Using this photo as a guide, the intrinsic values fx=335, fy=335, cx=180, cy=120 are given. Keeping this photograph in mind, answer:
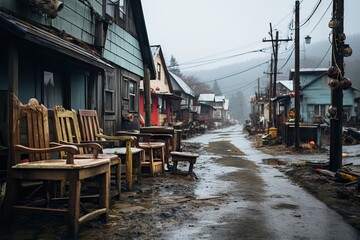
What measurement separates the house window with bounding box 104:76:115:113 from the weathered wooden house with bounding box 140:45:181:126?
13.6 meters

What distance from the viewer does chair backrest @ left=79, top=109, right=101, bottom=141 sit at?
5.59 m

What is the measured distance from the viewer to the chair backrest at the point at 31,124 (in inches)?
157

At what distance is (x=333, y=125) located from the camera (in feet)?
27.9

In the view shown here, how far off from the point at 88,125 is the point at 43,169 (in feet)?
7.83

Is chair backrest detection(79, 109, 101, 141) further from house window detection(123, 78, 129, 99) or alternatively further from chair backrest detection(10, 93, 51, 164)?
house window detection(123, 78, 129, 99)

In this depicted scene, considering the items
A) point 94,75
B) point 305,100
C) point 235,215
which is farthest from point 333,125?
point 305,100

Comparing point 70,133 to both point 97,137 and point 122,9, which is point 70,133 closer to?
point 97,137

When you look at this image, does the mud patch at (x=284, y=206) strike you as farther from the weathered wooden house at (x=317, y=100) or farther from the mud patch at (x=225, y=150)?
the weathered wooden house at (x=317, y=100)

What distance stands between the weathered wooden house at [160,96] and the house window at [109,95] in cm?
1359

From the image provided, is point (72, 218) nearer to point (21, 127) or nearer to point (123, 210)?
point (123, 210)

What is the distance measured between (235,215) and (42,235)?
8.01ft

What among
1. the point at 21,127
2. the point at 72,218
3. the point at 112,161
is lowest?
the point at 72,218

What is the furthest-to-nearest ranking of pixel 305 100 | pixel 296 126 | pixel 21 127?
pixel 305 100 → pixel 296 126 → pixel 21 127

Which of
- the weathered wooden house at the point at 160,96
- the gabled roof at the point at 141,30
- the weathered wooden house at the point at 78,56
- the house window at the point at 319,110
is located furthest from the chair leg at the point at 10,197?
the house window at the point at 319,110
